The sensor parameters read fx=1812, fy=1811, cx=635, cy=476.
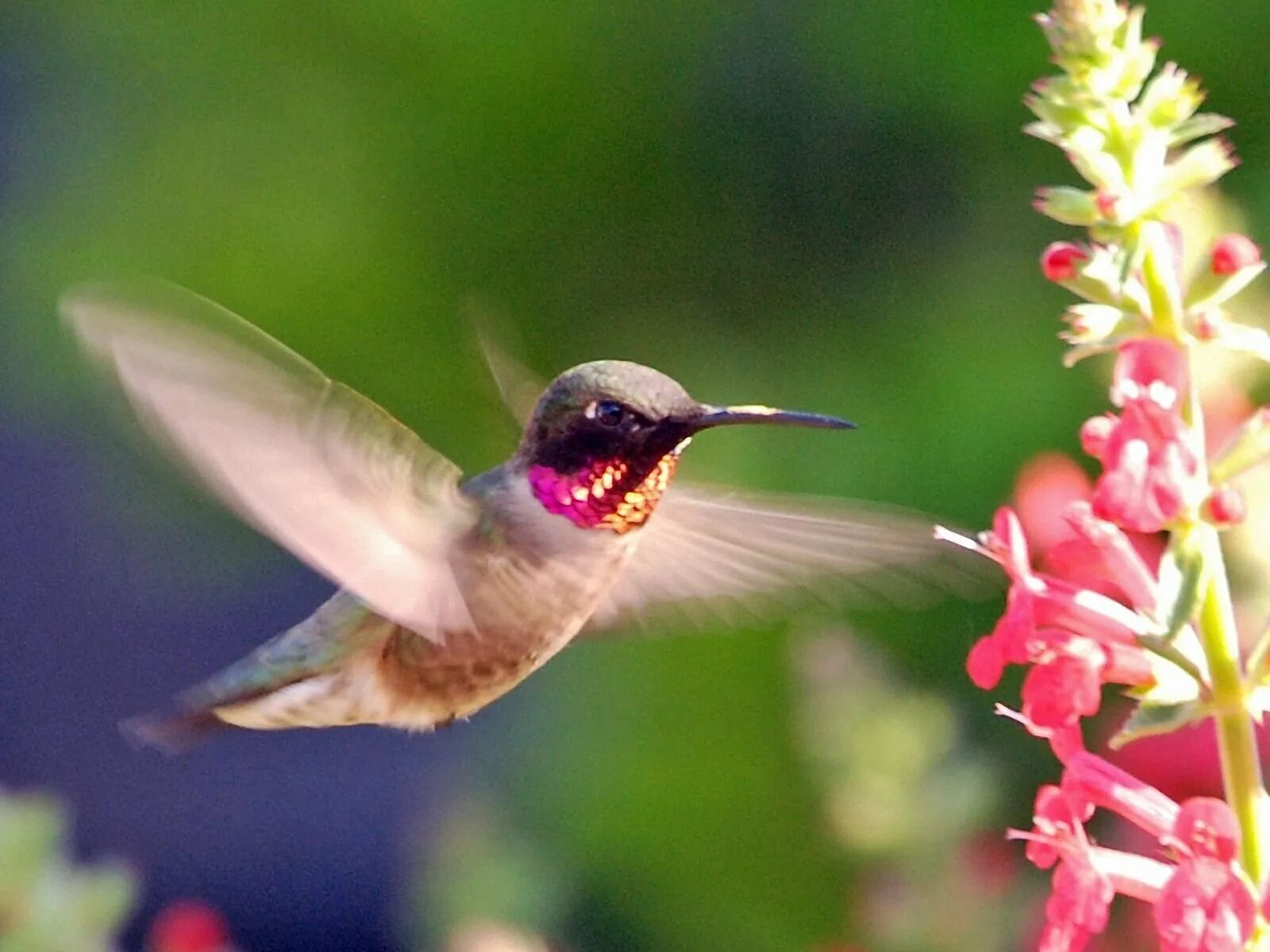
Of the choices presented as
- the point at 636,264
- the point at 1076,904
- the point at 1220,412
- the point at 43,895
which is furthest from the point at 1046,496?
the point at 636,264

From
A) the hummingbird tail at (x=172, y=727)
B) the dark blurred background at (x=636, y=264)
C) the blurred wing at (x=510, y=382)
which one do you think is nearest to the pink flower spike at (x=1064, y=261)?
the blurred wing at (x=510, y=382)

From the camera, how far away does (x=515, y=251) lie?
2324 mm

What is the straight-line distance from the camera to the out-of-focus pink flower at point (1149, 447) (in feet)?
2.52

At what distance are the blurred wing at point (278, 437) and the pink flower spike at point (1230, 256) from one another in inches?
19.4

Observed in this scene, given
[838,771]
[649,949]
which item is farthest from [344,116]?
[838,771]

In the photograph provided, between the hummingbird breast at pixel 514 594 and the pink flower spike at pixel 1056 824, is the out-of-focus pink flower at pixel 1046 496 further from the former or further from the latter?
the pink flower spike at pixel 1056 824

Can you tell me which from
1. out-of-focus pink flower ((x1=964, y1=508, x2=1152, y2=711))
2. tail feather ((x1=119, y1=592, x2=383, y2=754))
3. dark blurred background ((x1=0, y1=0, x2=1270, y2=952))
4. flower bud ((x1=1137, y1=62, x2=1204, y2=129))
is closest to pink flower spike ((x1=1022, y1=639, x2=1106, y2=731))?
out-of-focus pink flower ((x1=964, y1=508, x2=1152, y2=711))

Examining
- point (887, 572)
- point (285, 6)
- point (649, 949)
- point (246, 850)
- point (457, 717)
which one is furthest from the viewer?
point (246, 850)

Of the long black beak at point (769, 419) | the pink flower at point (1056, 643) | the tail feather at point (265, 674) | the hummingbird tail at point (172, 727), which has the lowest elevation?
the hummingbird tail at point (172, 727)

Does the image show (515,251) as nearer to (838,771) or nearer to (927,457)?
(927,457)

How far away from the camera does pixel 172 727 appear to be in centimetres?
125

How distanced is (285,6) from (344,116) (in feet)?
0.56

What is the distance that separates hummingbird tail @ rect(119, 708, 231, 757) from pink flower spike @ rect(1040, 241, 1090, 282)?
695 millimetres

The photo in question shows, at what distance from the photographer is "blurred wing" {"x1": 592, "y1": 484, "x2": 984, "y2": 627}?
45.3 inches
